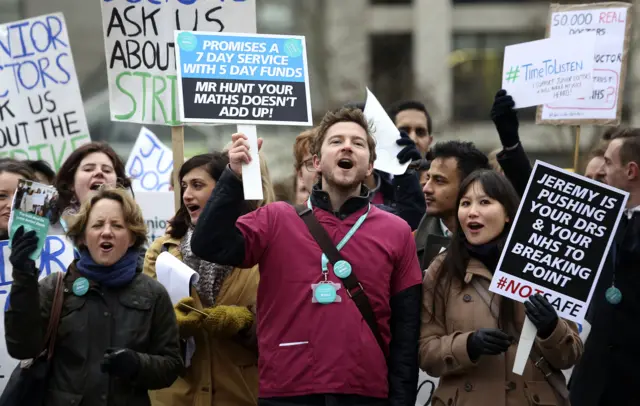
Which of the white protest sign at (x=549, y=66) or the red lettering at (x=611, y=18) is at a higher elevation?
the red lettering at (x=611, y=18)

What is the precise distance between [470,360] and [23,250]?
201 cm

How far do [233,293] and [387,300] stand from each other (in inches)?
42.5

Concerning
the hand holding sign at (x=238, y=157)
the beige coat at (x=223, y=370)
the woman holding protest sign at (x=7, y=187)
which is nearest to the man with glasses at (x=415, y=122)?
the beige coat at (x=223, y=370)

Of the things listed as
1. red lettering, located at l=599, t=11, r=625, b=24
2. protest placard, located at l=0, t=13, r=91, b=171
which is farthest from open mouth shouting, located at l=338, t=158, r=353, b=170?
protest placard, located at l=0, t=13, r=91, b=171

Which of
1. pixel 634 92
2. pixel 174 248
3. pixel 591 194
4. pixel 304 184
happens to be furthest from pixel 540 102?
pixel 634 92

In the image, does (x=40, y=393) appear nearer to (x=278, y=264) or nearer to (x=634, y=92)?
(x=278, y=264)

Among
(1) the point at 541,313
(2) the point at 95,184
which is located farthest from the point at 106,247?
(1) the point at 541,313

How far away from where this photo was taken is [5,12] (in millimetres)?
28672

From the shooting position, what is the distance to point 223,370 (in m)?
6.09

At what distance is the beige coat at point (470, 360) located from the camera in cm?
537

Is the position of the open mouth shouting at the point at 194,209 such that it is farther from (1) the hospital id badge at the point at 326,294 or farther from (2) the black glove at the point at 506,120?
(2) the black glove at the point at 506,120

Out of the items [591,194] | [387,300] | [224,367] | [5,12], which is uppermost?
[5,12]

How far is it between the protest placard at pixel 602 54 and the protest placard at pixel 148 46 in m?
2.12

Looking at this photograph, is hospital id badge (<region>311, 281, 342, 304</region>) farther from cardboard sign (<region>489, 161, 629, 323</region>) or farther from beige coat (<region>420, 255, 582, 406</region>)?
cardboard sign (<region>489, 161, 629, 323</region>)
